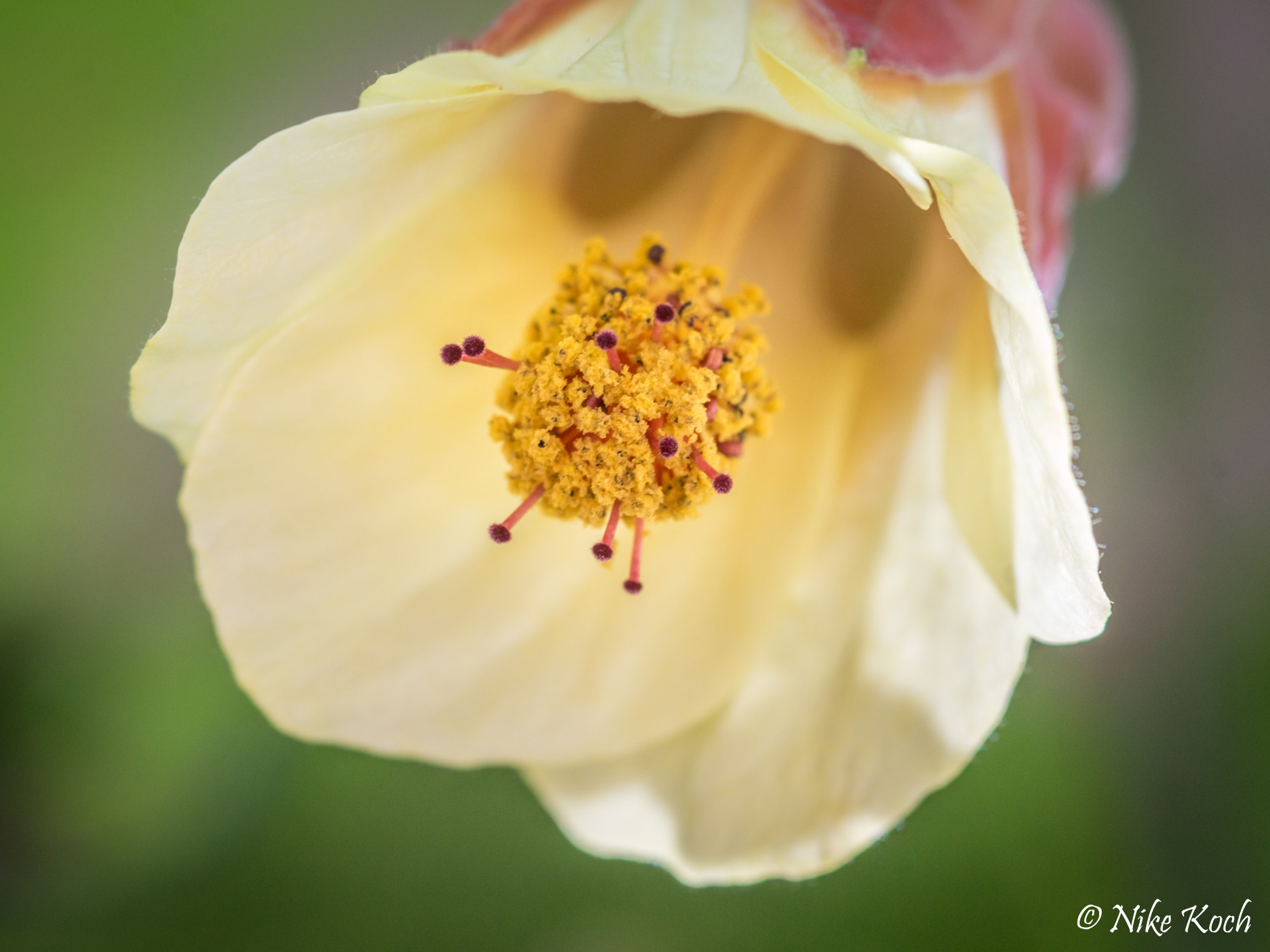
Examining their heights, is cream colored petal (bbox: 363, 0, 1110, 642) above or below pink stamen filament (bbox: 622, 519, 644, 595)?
above

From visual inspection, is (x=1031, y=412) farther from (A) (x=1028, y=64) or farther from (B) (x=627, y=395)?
(A) (x=1028, y=64)

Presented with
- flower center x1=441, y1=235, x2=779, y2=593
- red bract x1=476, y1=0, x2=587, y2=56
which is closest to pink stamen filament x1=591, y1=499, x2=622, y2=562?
flower center x1=441, y1=235, x2=779, y2=593

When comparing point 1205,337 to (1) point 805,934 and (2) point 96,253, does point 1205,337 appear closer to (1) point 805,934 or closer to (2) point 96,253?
(1) point 805,934

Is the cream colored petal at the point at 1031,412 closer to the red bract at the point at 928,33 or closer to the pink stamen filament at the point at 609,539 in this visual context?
the red bract at the point at 928,33

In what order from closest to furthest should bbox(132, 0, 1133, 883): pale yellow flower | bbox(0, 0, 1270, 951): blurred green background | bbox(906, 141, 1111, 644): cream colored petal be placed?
bbox(906, 141, 1111, 644): cream colored petal, bbox(132, 0, 1133, 883): pale yellow flower, bbox(0, 0, 1270, 951): blurred green background

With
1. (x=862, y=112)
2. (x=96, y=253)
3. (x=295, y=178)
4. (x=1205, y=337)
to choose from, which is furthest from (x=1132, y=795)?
(x=96, y=253)

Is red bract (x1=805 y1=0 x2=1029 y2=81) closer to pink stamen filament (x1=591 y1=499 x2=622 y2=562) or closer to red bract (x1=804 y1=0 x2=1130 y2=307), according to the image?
red bract (x1=804 y1=0 x2=1130 y2=307)
